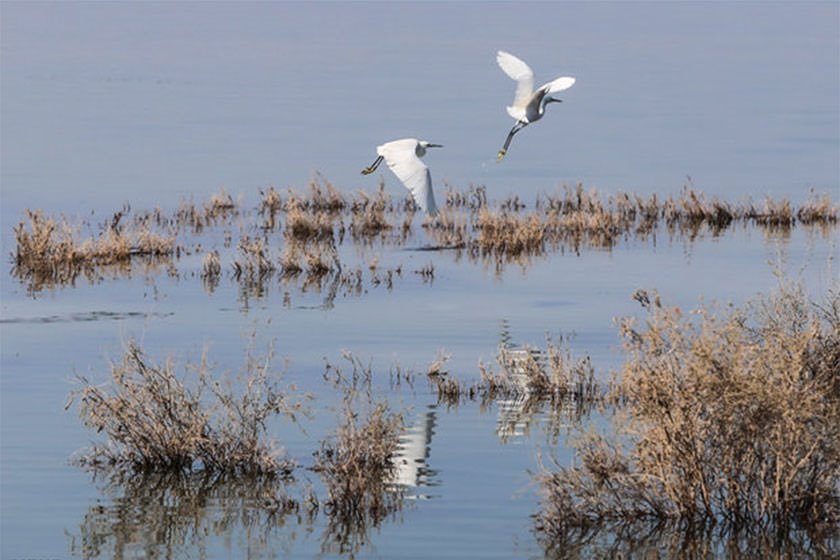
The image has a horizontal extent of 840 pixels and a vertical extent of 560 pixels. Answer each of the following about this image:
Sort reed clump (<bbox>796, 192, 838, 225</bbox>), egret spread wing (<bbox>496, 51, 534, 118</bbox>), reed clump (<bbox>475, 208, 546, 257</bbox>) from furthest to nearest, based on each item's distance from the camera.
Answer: reed clump (<bbox>796, 192, 838, 225</bbox>), reed clump (<bbox>475, 208, 546, 257</bbox>), egret spread wing (<bbox>496, 51, 534, 118</bbox>)

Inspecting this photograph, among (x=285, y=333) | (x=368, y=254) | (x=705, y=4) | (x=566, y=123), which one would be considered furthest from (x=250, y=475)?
(x=705, y=4)

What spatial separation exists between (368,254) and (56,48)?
2173 inches

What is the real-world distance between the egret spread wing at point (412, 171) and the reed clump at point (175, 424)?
4.86 m

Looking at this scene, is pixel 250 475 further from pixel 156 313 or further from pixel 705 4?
pixel 705 4

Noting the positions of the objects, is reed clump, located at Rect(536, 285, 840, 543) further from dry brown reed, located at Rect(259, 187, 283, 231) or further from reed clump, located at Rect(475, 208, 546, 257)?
dry brown reed, located at Rect(259, 187, 283, 231)

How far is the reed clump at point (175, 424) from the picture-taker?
1250 cm

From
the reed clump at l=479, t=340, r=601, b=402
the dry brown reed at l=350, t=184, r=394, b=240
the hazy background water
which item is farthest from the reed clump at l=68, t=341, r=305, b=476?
the dry brown reed at l=350, t=184, r=394, b=240

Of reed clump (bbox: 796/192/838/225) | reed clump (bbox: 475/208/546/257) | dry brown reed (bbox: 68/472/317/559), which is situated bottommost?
dry brown reed (bbox: 68/472/317/559)

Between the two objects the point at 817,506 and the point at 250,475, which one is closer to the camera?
the point at 817,506

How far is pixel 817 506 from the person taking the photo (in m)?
11.4

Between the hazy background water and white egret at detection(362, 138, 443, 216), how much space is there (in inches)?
51.8

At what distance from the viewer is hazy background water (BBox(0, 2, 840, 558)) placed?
1384 cm

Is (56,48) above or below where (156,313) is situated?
above

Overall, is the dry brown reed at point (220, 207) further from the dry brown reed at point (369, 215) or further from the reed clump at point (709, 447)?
the reed clump at point (709, 447)
